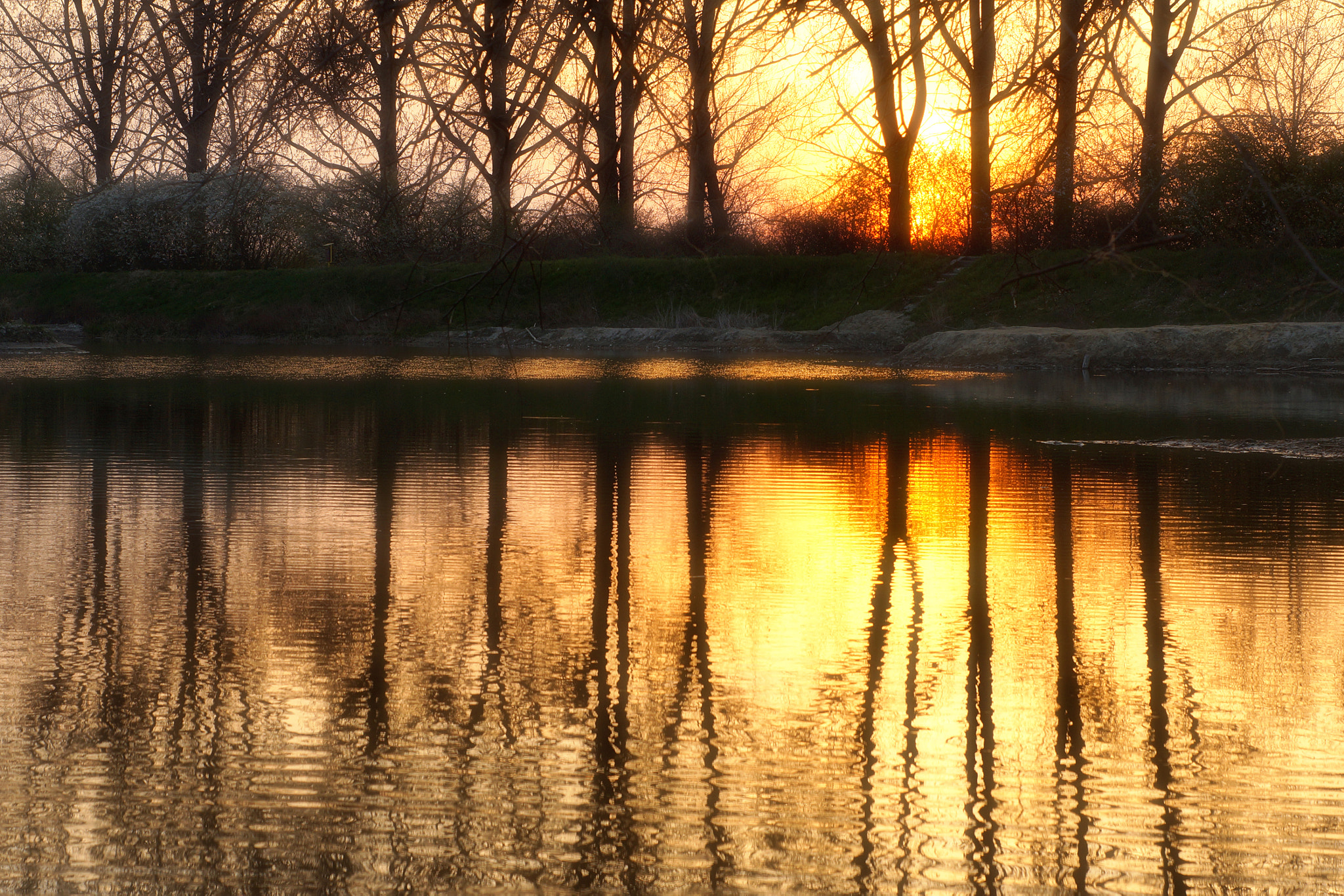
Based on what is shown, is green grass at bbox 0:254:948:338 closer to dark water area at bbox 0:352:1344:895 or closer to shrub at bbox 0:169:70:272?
shrub at bbox 0:169:70:272

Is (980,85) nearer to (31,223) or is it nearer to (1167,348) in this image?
(1167,348)

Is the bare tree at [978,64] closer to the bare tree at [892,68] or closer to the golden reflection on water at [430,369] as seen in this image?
the bare tree at [892,68]

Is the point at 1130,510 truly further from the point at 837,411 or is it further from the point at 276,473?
the point at 837,411

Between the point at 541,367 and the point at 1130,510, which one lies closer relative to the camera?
the point at 1130,510

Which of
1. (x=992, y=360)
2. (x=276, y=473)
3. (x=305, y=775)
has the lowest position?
(x=305, y=775)

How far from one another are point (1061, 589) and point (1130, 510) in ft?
8.07

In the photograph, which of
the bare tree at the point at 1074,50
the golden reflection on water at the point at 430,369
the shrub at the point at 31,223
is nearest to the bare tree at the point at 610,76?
the bare tree at the point at 1074,50

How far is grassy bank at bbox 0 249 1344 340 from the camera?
31.1 meters

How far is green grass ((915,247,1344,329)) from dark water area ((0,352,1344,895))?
66.5 ft

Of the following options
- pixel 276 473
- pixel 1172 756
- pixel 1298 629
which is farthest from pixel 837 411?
pixel 1172 756

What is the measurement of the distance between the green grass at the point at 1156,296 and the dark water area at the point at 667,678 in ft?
66.5

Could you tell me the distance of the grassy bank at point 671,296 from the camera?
1223 inches

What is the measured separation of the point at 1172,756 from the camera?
4.04 meters

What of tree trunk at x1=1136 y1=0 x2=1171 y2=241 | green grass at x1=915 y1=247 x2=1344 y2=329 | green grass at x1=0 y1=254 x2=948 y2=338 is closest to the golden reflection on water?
green grass at x1=915 y1=247 x2=1344 y2=329
